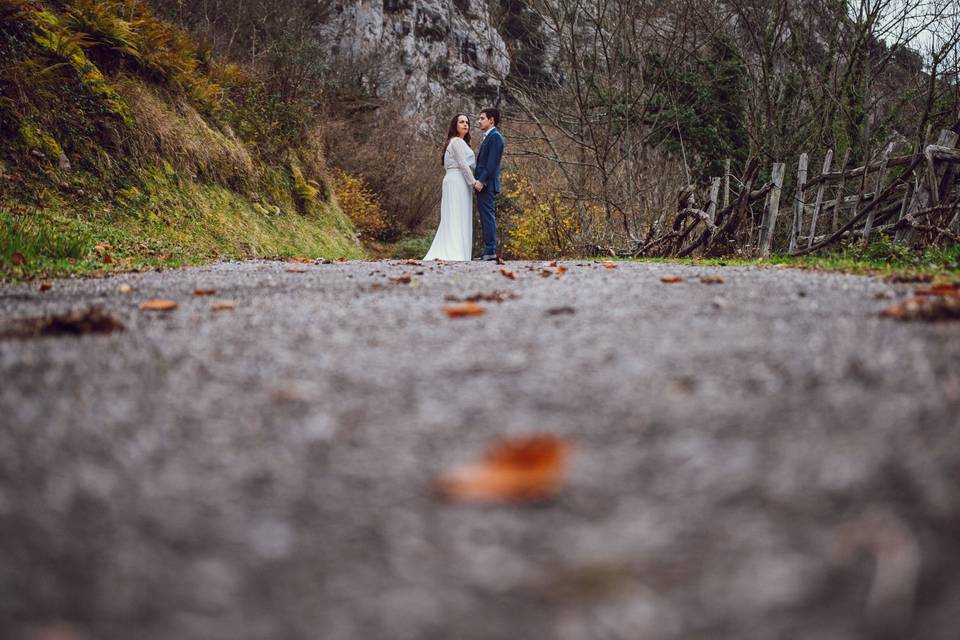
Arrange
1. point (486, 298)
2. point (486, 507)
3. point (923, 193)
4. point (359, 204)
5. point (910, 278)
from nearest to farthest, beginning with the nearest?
point (486, 507) < point (486, 298) < point (910, 278) < point (923, 193) < point (359, 204)

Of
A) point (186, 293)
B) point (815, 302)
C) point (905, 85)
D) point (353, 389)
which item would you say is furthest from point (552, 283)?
point (905, 85)

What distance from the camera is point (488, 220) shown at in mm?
9164

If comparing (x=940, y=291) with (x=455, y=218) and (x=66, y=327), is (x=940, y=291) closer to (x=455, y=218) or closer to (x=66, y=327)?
(x=66, y=327)

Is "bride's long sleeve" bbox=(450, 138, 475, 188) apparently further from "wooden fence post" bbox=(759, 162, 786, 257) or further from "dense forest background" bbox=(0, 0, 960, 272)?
"wooden fence post" bbox=(759, 162, 786, 257)

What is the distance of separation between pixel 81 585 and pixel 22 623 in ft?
0.26

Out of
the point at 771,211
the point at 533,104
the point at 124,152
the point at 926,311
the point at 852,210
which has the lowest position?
the point at 926,311

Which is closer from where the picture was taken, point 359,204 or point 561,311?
point 561,311

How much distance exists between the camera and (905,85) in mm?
13086

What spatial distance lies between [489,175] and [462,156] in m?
0.66

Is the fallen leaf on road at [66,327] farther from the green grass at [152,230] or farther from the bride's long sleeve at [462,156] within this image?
the bride's long sleeve at [462,156]

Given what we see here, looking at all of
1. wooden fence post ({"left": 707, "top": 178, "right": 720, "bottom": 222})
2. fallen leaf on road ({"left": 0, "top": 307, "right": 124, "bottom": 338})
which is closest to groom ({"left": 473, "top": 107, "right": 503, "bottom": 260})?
wooden fence post ({"left": 707, "top": 178, "right": 720, "bottom": 222})

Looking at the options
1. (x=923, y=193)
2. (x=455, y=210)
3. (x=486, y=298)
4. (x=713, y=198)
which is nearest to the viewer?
(x=486, y=298)

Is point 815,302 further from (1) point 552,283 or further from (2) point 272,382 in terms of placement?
(2) point 272,382

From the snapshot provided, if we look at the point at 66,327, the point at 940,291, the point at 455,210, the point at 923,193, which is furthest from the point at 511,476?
the point at 455,210
